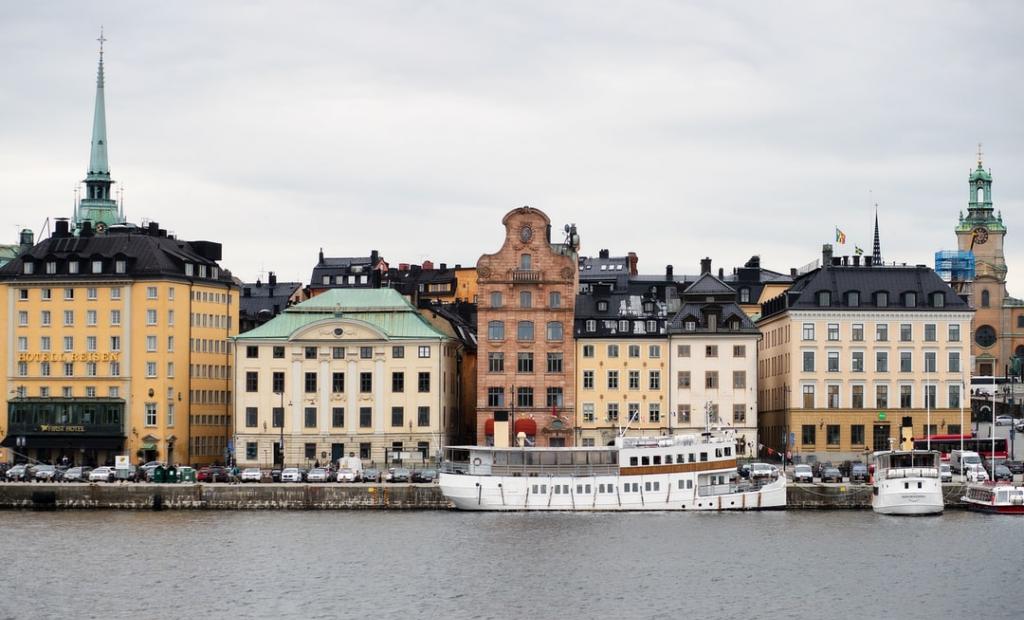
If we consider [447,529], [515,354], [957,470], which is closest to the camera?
[447,529]

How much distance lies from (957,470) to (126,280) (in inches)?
2688

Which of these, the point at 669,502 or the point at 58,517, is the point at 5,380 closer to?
the point at 58,517

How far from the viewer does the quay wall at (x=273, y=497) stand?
134125 millimetres

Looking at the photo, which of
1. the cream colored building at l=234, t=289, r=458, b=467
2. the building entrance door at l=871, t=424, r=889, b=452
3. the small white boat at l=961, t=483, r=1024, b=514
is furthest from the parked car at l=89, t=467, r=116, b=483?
the building entrance door at l=871, t=424, r=889, b=452

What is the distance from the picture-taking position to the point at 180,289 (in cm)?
16425

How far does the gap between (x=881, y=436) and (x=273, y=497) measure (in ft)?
174

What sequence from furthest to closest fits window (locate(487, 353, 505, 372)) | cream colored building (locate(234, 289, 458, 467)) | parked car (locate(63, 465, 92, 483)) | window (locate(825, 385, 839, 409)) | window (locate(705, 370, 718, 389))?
window (locate(825, 385, 839, 409))
window (locate(705, 370, 718, 389))
cream colored building (locate(234, 289, 458, 467))
window (locate(487, 353, 505, 372))
parked car (locate(63, 465, 92, 483))

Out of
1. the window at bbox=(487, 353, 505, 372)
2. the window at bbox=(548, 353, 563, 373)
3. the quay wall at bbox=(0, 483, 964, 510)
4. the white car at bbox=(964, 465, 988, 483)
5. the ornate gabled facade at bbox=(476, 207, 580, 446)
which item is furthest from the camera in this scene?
the window at bbox=(548, 353, 563, 373)

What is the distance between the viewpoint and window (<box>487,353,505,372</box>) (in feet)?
518

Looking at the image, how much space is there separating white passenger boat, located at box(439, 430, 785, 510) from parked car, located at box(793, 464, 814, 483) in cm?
447

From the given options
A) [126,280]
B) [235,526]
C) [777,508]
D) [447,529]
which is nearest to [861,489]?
[777,508]

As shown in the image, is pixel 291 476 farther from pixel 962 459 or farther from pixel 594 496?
pixel 962 459

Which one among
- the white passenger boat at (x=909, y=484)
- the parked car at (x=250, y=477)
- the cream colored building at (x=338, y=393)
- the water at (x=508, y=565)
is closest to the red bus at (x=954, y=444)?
the white passenger boat at (x=909, y=484)

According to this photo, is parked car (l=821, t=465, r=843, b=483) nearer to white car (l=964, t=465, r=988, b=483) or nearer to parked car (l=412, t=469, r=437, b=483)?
white car (l=964, t=465, r=988, b=483)
